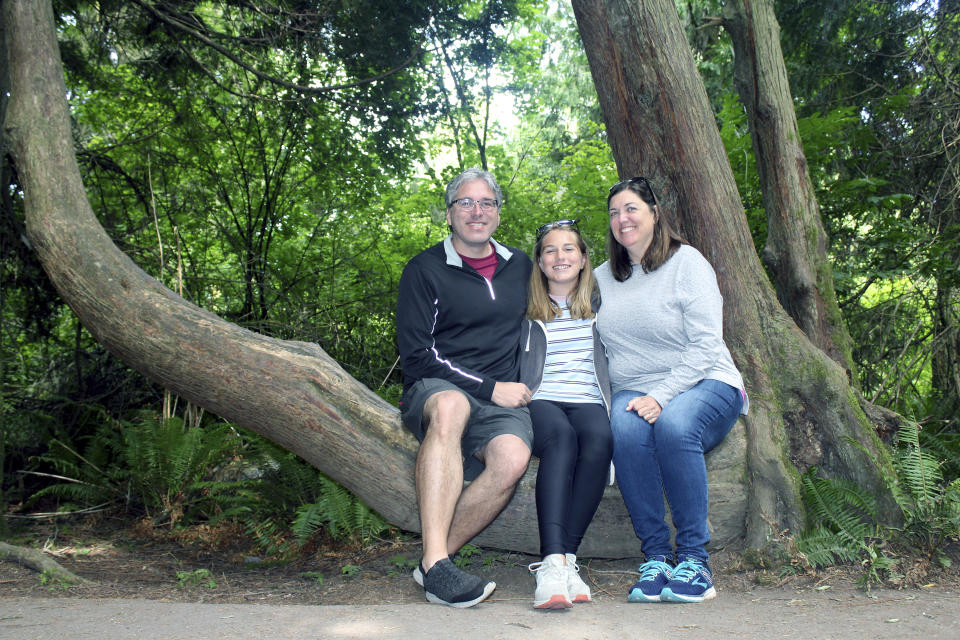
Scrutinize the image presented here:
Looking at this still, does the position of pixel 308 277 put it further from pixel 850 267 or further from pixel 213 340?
pixel 850 267

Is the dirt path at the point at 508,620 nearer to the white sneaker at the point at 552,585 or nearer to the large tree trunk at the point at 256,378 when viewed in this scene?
the white sneaker at the point at 552,585

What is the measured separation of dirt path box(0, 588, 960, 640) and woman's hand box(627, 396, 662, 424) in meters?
0.92

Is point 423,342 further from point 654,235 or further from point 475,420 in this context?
point 654,235

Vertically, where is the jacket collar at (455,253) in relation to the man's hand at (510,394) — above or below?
above

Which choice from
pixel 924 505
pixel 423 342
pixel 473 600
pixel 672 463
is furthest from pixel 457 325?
pixel 924 505

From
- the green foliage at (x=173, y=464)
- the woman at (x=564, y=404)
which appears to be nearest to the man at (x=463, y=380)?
the woman at (x=564, y=404)

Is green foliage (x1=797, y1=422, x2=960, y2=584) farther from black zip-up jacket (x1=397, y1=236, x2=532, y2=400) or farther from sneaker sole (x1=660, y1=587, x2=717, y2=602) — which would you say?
black zip-up jacket (x1=397, y1=236, x2=532, y2=400)

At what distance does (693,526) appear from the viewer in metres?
3.62

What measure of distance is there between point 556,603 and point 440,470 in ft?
2.71

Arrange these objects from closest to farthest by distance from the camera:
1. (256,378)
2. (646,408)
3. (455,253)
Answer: (646,408), (256,378), (455,253)

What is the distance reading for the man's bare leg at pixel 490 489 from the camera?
370 centimetres

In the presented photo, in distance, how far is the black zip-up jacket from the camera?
4.02 metres

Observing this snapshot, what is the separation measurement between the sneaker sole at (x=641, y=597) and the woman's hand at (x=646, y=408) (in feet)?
2.77

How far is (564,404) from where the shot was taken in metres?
4.06
